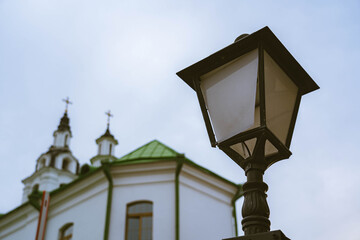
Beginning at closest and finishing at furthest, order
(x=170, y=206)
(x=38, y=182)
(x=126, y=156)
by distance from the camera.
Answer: (x=170, y=206) < (x=126, y=156) < (x=38, y=182)

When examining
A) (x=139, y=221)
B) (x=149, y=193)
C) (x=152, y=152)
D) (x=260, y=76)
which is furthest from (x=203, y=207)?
(x=260, y=76)

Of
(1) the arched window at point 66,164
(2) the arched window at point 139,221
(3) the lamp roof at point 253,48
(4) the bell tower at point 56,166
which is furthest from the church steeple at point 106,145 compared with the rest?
(3) the lamp roof at point 253,48

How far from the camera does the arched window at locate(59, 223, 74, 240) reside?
16.6 metres

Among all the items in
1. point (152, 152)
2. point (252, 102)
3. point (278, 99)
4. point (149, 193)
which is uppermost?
point (152, 152)

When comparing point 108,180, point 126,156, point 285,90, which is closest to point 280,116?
point 285,90

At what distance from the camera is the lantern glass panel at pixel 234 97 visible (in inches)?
127

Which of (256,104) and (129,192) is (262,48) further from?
(129,192)

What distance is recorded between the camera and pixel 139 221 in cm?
1515

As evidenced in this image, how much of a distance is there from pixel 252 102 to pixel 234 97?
156 millimetres

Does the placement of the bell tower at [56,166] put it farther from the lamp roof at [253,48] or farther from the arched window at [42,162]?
the lamp roof at [253,48]

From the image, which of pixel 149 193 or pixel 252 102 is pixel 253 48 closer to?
pixel 252 102

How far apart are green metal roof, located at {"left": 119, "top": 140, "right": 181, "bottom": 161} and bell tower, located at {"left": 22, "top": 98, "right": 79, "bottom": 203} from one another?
23.8 meters

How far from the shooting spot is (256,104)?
3.33 m

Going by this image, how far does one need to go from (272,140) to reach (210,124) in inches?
20.6
